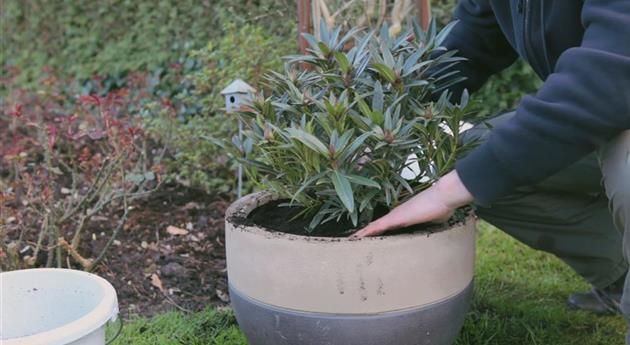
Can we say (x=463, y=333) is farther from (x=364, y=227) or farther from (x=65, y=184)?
(x=65, y=184)

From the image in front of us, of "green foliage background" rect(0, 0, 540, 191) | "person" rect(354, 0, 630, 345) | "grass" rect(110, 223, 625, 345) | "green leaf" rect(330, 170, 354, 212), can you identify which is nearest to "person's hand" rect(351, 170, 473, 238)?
"person" rect(354, 0, 630, 345)

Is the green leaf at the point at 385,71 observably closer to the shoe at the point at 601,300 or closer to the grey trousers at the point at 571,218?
the grey trousers at the point at 571,218

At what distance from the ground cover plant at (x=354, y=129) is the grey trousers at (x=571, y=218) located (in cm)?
42

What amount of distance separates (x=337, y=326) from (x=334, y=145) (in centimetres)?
Result: 42

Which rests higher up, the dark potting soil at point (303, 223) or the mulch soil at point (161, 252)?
the dark potting soil at point (303, 223)

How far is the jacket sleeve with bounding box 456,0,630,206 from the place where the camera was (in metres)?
1.60

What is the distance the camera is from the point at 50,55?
6.12 m

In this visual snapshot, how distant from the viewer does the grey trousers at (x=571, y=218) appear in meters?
2.39

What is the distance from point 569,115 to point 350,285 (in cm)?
60

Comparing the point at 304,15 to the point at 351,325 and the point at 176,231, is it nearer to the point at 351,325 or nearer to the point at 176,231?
the point at 176,231

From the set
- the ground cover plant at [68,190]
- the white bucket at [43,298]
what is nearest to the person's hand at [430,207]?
the white bucket at [43,298]

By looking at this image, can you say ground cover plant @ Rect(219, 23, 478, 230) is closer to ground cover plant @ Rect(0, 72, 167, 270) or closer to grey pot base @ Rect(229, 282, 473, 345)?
grey pot base @ Rect(229, 282, 473, 345)

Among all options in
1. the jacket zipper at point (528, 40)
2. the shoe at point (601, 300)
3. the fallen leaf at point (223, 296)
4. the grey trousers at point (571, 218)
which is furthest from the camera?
the fallen leaf at point (223, 296)

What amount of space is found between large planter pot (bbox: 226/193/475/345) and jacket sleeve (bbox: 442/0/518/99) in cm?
75
